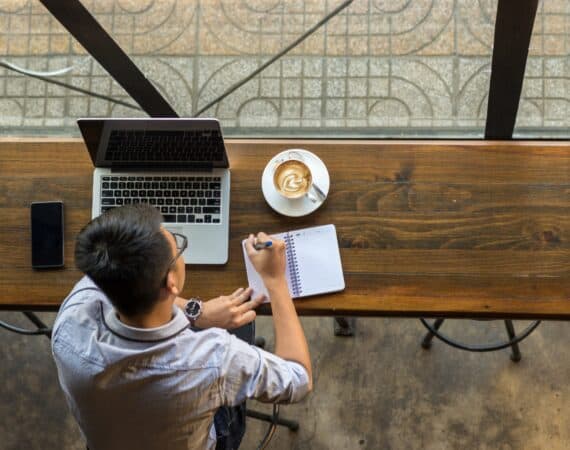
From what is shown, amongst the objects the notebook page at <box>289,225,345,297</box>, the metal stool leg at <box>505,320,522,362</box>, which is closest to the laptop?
the notebook page at <box>289,225,345,297</box>

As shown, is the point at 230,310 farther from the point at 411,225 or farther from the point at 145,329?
the point at 411,225

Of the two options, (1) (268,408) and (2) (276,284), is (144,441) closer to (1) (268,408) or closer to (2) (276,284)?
(2) (276,284)

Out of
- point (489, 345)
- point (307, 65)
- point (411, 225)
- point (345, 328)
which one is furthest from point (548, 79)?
point (411, 225)

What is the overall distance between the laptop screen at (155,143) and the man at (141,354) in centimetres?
33

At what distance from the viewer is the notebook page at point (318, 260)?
172 centimetres

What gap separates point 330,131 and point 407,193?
1.23 metres

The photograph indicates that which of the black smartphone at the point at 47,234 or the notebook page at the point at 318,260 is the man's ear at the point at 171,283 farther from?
the black smartphone at the point at 47,234

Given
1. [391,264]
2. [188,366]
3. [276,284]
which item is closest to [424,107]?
[391,264]

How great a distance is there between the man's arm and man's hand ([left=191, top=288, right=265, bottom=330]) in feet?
0.23

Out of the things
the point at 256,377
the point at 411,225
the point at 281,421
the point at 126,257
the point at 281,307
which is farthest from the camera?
the point at 281,421

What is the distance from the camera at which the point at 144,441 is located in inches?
56.1

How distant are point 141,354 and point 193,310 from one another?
38cm

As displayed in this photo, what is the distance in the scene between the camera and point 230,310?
171 centimetres

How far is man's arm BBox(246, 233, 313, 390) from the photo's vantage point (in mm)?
1637
